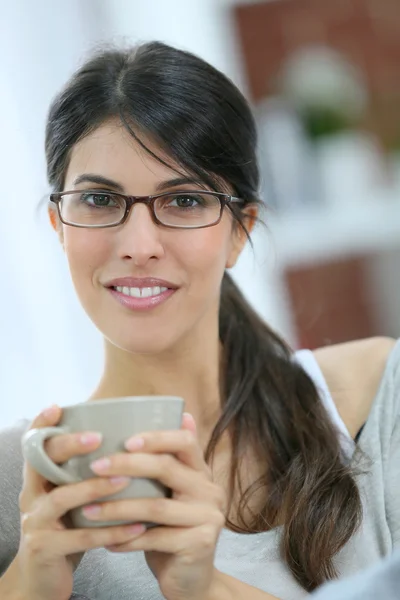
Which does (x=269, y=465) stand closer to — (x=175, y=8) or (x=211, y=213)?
(x=211, y=213)

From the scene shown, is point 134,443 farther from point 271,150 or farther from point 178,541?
point 271,150

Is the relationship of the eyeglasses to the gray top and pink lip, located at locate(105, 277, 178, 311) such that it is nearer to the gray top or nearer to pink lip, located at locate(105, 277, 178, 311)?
pink lip, located at locate(105, 277, 178, 311)

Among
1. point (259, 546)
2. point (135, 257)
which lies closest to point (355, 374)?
point (259, 546)

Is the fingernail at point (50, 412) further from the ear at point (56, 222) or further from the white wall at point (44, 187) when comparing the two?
the white wall at point (44, 187)

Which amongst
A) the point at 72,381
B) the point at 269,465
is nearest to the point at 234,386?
the point at 269,465

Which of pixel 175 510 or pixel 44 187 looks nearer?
pixel 175 510

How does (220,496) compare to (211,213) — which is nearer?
(220,496)

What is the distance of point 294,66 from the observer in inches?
116

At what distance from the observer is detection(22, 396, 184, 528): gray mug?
87cm

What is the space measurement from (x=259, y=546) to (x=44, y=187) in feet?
5.13

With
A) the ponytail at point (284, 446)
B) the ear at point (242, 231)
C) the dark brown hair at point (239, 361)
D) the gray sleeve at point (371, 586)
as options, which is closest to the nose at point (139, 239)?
the dark brown hair at point (239, 361)

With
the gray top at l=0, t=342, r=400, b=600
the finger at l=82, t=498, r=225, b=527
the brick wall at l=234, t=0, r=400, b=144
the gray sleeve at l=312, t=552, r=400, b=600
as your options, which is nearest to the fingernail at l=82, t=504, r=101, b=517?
the finger at l=82, t=498, r=225, b=527

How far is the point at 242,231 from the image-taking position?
5.14 ft

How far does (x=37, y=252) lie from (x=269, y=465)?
1464 mm
